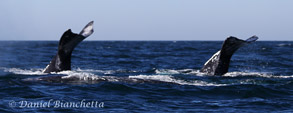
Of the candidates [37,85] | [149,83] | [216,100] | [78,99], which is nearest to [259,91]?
[216,100]

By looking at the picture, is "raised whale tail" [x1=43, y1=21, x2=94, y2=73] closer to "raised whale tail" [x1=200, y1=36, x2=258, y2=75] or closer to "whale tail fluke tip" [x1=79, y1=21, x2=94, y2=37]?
"whale tail fluke tip" [x1=79, y1=21, x2=94, y2=37]

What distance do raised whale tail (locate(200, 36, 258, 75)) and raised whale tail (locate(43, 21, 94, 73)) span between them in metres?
3.59

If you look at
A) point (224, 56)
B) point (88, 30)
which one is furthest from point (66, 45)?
point (224, 56)

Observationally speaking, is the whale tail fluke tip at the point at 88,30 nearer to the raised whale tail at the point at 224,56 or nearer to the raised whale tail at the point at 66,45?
the raised whale tail at the point at 66,45

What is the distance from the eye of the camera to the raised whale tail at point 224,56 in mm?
13844

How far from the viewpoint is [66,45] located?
542 inches

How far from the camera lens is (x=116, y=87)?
11391 mm

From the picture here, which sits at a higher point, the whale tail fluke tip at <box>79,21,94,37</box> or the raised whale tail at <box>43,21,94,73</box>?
the whale tail fluke tip at <box>79,21,94,37</box>

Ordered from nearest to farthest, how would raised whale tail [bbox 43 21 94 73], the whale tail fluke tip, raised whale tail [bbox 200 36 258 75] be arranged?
the whale tail fluke tip → raised whale tail [bbox 43 21 94 73] → raised whale tail [bbox 200 36 258 75]

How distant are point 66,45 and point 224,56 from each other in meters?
4.31

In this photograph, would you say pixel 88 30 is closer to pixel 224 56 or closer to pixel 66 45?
pixel 66 45

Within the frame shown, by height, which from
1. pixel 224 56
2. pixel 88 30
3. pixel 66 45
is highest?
pixel 88 30

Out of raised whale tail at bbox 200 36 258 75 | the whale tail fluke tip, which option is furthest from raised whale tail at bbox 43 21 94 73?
raised whale tail at bbox 200 36 258 75

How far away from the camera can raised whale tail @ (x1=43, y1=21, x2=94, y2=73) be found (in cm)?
1352
